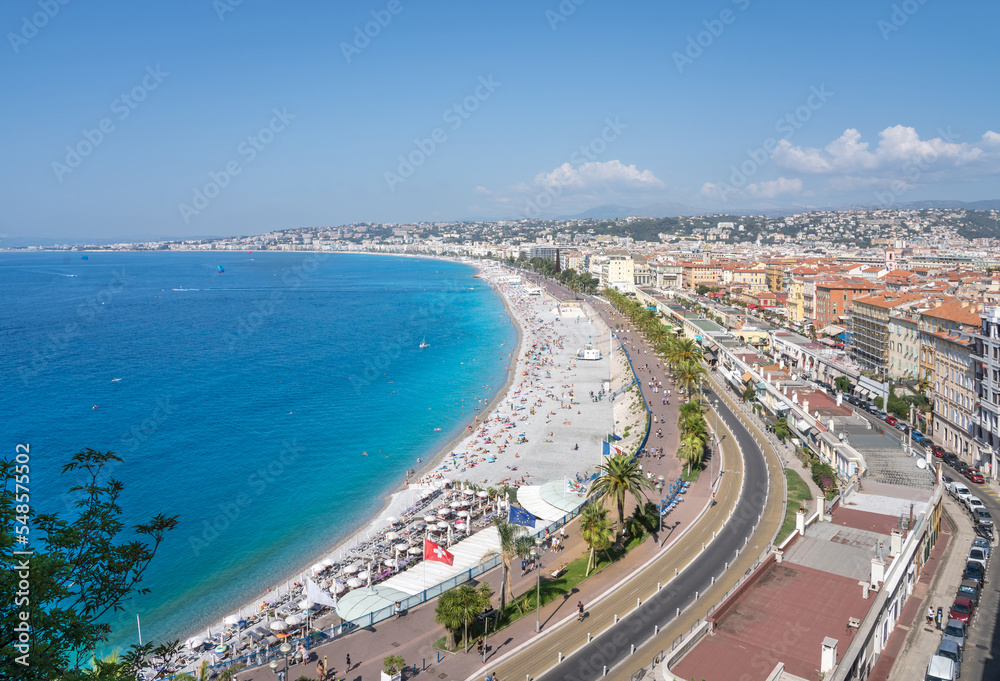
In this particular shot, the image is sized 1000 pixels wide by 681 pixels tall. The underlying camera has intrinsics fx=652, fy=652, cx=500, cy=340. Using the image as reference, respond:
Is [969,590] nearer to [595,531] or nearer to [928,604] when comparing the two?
[928,604]

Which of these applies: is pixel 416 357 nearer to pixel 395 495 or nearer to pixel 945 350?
pixel 395 495

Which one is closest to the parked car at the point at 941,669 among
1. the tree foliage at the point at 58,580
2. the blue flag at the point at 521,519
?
the blue flag at the point at 521,519

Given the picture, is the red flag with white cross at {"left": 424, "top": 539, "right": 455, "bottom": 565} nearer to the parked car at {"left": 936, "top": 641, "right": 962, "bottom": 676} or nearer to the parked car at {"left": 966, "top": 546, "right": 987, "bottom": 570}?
the parked car at {"left": 936, "top": 641, "right": 962, "bottom": 676}

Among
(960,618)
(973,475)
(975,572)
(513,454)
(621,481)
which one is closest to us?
(960,618)

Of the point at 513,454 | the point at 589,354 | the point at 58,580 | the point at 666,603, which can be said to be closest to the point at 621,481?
the point at 666,603

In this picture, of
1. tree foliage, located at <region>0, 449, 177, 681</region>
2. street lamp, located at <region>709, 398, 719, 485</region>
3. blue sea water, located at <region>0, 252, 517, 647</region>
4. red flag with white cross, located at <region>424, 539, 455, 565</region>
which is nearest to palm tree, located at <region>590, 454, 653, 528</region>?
red flag with white cross, located at <region>424, 539, 455, 565</region>

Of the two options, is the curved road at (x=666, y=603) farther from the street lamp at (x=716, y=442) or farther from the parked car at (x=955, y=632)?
the parked car at (x=955, y=632)
